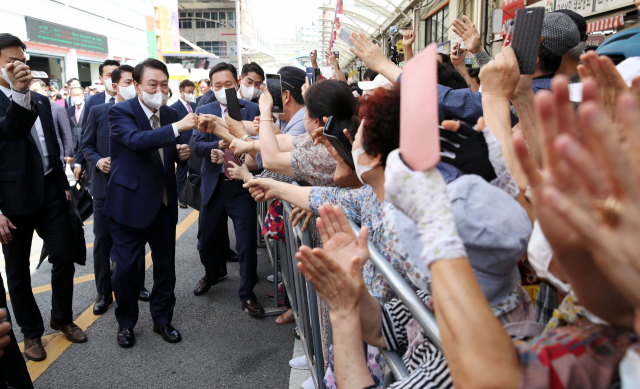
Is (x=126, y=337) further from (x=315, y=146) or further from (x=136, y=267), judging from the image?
(x=315, y=146)

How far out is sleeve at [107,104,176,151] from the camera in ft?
10.8

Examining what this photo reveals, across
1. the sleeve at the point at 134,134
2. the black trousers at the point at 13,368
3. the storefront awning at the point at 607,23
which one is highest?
the storefront awning at the point at 607,23

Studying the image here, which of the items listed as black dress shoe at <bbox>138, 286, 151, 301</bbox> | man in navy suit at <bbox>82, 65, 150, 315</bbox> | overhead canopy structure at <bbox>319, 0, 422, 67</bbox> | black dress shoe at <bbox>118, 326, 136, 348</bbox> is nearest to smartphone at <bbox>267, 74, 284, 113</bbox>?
man in navy suit at <bbox>82, 65, 150, 315</bbox>

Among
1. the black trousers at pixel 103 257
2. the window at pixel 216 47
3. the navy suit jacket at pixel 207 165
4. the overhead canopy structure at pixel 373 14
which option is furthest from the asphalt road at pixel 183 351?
the window at pixel 216 47

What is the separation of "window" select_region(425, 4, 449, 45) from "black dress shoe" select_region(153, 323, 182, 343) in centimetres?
855

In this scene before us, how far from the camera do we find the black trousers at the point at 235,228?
3916 millimetres

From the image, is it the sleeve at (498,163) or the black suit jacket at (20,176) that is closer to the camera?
the sleeve at (498,163)

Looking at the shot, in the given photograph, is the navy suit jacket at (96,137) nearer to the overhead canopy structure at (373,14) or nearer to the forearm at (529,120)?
the forearm at (529,120)

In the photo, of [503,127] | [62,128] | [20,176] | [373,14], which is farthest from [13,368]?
[373,14]

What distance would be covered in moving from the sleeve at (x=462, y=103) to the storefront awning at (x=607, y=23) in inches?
117

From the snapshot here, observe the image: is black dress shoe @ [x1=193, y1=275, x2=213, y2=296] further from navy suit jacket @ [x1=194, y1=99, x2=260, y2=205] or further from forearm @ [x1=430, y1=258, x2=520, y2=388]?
forearm @ [x1=430, y1=258, x2=520, y2=388]

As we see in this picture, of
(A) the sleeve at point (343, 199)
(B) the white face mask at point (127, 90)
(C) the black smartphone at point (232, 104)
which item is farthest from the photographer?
(B) the white face mask at point (127, 90)

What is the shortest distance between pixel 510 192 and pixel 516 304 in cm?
31

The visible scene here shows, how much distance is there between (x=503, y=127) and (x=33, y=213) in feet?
10.3
